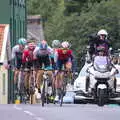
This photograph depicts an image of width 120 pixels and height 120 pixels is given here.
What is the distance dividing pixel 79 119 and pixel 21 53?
29.7 ft

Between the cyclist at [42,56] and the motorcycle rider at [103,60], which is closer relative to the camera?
the motorcycle rider at [103,60]

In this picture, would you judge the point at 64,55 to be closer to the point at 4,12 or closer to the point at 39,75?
the point at 39,75

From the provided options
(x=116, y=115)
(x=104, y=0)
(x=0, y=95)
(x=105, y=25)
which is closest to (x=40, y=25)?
(x=104, y=0)

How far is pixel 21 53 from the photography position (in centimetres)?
2791

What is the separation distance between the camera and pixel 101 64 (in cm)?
2545

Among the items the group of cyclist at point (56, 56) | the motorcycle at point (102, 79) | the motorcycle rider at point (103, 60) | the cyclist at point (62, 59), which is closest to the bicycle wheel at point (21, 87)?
the group of cyclist at point (56, 56)

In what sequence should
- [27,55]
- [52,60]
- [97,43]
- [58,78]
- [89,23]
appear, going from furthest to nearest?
1. [89,23]
2. [27,55]
3. [52,60]
4. [58,78]
5. [97,43]

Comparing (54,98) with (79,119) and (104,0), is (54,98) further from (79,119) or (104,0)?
(104,0)

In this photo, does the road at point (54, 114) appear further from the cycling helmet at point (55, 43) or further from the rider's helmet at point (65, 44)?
the rider's helmet at point (65, 44)

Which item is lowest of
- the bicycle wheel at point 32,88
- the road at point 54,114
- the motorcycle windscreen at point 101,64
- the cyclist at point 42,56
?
the road at point 54,114

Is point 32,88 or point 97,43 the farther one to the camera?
point 32,88

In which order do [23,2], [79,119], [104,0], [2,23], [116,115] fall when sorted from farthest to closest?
1. [104,0]
2. [23,2]
3. [2,23]
4. [116,115]
5. [79,119]

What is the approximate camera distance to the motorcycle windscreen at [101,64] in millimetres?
25403

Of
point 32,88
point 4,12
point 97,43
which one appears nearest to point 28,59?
point 32,88
